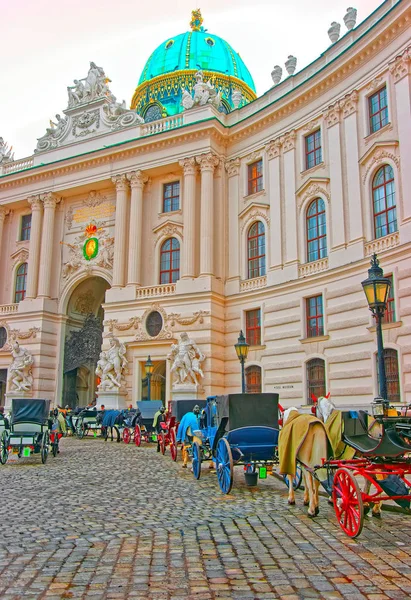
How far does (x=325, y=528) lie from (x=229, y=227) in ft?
81.5

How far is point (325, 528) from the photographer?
287 inches

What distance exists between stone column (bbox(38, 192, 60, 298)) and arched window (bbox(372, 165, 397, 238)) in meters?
21.0

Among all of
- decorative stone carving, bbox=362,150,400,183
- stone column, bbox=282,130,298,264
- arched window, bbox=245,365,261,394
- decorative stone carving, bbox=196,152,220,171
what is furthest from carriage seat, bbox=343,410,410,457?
decorative stone carving, bbox=196,152,220,171

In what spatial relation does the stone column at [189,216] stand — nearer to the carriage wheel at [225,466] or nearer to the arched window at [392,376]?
the arched window at [392,376]

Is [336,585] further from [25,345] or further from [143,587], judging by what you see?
[25,345]

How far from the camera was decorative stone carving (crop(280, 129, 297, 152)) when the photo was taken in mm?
28156

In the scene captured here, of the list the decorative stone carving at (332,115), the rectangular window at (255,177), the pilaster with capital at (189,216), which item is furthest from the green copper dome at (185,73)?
the decorative stone carving at (332,115)

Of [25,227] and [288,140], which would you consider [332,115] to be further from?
[25,227]

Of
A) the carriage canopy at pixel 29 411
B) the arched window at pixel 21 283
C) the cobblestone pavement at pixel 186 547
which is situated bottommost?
the cobblestone pavement at pixel 186 547

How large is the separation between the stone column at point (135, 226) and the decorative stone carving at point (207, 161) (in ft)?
13.7

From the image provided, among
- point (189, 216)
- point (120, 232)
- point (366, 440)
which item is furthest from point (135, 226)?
point (366, 440)

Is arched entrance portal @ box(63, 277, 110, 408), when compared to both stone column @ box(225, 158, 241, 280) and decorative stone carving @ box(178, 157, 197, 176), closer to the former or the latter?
decorative stone carving @ box(178, 157, 197, 176)

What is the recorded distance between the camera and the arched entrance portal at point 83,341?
34969 millimetres

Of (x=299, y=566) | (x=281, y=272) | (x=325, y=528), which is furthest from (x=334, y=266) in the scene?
(x=299, y=566)
